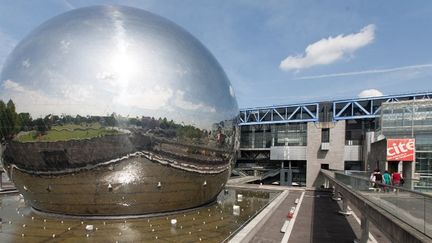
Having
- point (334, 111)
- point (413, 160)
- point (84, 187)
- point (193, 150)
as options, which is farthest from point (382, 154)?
point (84, 187)

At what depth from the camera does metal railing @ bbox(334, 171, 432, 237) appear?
18.5ft

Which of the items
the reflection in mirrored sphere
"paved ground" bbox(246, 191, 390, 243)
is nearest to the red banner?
"paved ground" bbox(246, 191, 390, 243)

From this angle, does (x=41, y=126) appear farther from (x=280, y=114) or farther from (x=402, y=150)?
(x=280, y=114)

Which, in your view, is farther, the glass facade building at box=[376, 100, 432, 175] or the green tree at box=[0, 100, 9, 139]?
the glass facade building at box=[376, 100, 432, 175]

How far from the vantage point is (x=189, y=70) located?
16.9m

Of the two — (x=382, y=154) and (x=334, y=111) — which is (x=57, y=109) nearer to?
(x=382, y=154)

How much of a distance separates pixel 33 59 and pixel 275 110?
192 feet

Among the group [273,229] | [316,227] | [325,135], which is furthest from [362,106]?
[273,229]

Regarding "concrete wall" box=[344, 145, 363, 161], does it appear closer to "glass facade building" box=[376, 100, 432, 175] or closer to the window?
the window

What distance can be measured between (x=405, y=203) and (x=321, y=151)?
156 feet

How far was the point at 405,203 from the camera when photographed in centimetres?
675

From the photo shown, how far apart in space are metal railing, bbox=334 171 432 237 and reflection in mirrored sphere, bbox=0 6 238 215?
339 inches

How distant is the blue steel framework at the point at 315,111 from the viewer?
198 ft

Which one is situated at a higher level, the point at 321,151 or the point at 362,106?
the point at 362,106
